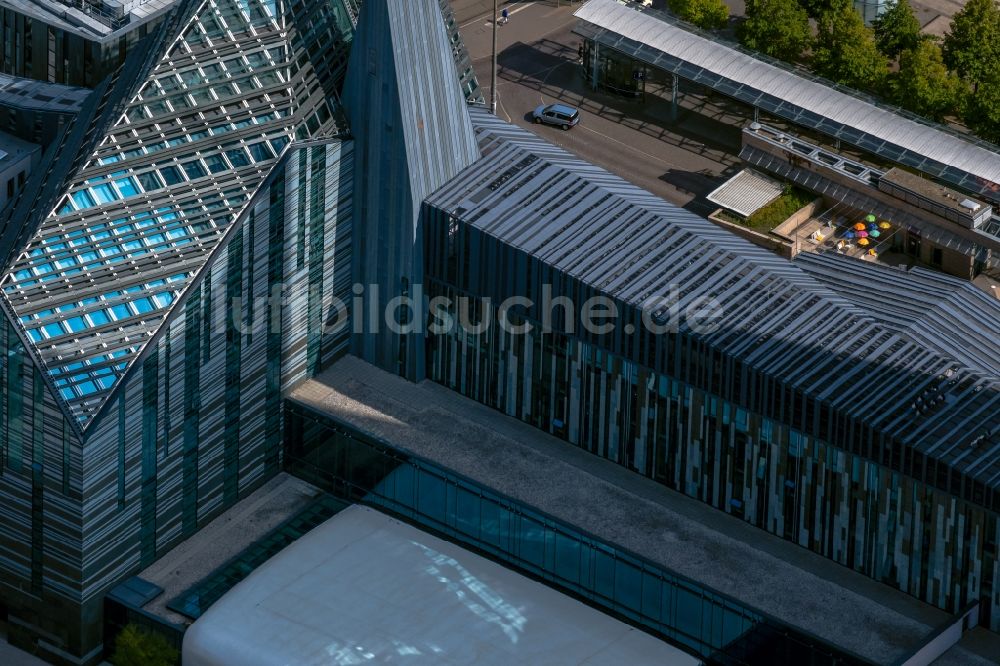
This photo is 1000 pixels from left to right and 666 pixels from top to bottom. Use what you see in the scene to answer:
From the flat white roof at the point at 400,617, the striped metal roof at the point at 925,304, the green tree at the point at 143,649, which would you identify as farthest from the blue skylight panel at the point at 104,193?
the striped metal roof at the point at 925,304

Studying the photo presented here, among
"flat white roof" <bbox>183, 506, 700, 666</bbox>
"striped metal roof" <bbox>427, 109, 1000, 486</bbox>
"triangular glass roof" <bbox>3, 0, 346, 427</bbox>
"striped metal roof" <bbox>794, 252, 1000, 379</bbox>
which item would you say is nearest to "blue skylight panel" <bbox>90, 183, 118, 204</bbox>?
"triangular glass roof" <bbox>3, 0, 346, 427</bbox>

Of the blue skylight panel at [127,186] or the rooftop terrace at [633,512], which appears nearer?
the rooftop terrace at [633,512]

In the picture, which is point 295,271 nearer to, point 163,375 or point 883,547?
point 163,375

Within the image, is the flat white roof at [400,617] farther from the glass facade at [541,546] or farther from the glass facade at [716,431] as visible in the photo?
the glass facade at [716,431]

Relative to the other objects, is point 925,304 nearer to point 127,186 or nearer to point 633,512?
point 633,512

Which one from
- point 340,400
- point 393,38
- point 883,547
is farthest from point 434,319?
point 883,547

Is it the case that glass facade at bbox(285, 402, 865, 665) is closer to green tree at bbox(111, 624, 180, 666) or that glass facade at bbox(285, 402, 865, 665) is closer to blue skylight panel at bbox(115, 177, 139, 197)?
green tree at bbox(111, 624, 180, 666)

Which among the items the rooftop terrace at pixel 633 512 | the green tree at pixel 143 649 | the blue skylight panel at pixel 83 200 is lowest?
the green tree at pixel 143 649
